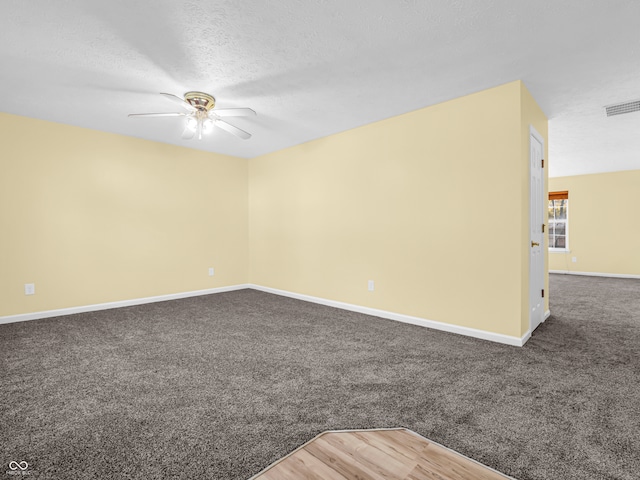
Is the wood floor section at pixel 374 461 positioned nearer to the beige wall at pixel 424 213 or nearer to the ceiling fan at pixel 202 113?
Answer: the beige wall at pixel 424 213

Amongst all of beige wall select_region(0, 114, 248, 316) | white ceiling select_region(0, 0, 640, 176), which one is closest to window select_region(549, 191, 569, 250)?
white ceiling select_region(0, 0, 640, 176)

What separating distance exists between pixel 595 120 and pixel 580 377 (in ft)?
10.5

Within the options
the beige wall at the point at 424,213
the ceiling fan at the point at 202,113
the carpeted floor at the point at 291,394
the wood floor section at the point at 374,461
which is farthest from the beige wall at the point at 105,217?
the wood floor section at the point at 374,461

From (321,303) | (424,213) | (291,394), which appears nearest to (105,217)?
(321,303)

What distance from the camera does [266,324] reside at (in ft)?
11.8

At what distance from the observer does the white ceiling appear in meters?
1.94

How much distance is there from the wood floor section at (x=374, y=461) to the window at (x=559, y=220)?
8197 mm

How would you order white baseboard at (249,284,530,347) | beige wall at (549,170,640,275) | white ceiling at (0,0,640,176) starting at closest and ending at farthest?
white ceiling at (0,0,640,176)
white baseboard at (249,284,530,347)
beige wall at (549,170,640,275)

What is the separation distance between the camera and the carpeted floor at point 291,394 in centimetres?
146

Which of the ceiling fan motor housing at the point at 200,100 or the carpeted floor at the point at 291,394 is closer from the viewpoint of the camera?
the carpeted floor at the point at 291,394

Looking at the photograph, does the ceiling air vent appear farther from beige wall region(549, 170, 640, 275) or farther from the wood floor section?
beige wall region(549, 170, 640, 275)

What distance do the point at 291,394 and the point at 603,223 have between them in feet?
27.4

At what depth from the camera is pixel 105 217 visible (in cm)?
430

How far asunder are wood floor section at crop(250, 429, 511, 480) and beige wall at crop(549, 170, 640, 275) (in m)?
8.00
